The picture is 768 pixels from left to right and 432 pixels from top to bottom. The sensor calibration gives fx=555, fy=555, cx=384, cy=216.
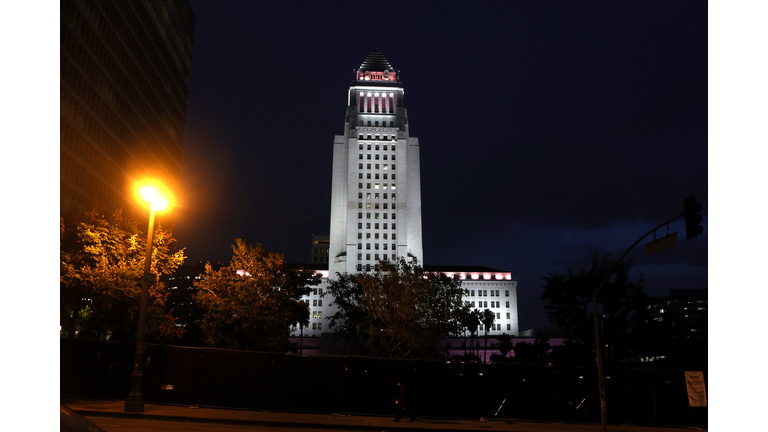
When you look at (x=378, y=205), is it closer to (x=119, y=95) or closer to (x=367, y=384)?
(x=119, y=95)

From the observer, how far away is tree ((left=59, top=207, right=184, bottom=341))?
2780cm

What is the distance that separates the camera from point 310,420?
19359 millimetres

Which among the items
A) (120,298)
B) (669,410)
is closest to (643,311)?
(669,410)

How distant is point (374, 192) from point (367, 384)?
11933 cm

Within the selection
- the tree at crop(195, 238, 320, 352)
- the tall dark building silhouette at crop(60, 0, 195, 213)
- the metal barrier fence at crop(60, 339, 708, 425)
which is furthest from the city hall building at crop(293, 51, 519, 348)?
the metal barrier fence at crop(60, 339, 708, 425)

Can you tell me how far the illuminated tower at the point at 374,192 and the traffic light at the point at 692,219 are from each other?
11810 cm

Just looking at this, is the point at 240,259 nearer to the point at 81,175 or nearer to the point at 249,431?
the point at 249,431

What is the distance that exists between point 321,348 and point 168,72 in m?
71.9

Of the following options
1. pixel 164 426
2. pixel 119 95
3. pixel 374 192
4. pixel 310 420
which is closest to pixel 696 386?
pixel 310 420

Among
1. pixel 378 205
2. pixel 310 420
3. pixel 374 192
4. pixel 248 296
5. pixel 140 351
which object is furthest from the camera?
pixel 374 192

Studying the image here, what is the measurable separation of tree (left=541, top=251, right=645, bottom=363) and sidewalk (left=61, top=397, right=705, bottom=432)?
35.4 meters

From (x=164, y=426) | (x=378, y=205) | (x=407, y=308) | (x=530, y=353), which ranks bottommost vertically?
(x=530, y=353)

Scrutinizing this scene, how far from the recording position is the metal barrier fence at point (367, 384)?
21.3m
